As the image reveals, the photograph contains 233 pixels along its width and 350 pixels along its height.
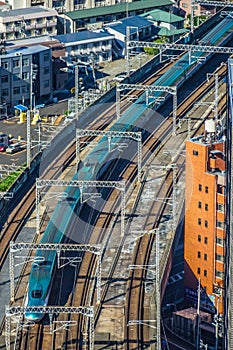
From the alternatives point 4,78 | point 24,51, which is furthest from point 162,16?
point 4,78

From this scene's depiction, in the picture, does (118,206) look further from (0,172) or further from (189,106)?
(189,106)

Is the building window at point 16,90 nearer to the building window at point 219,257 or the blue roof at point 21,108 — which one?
the blue roof at point 21,108

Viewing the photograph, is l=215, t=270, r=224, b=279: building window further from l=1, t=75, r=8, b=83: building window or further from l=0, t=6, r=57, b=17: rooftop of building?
l=0, t=6, r=57, b=17: rooftop of building

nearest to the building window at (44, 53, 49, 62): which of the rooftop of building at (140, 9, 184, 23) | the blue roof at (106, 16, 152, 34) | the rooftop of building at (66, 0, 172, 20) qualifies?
the rooftop of building at (66, 0, 172, 20)

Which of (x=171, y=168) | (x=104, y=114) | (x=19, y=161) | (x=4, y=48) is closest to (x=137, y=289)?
(x=171, y=168)

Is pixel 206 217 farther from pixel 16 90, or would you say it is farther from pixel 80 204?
pixel 16 90

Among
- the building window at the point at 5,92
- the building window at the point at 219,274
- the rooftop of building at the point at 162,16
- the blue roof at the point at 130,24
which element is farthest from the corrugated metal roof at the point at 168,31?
the building window at the point at 219,274
